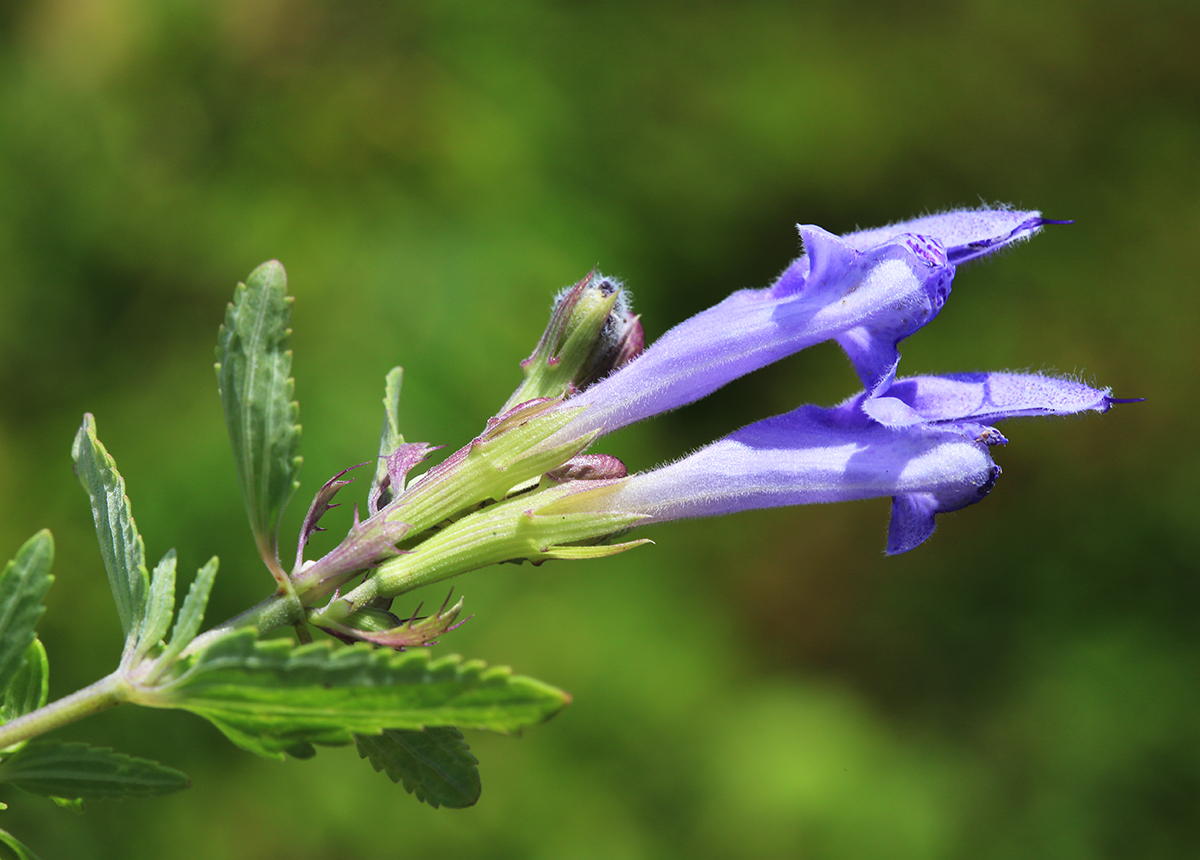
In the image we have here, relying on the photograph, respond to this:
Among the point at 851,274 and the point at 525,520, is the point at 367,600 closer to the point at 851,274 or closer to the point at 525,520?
the point at 525,520

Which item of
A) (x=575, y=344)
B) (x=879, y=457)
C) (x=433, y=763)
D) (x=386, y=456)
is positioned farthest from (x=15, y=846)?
(x=879, y=457)

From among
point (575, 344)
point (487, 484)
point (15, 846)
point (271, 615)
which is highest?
point (575, 344)

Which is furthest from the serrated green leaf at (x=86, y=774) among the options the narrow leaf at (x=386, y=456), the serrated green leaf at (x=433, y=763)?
the narrow leaf at (x=386, y=456)

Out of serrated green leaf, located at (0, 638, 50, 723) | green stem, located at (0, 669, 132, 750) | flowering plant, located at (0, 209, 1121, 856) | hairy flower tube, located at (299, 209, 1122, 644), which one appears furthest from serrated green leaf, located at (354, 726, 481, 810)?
serrated green leaf, located at (0, 638, 50, 723)

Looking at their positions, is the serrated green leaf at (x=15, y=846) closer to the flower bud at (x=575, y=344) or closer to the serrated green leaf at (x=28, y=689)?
the serrated green leaf at (x=28, y=689)

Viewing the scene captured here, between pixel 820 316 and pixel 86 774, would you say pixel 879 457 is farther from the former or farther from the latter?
pixel 86 774

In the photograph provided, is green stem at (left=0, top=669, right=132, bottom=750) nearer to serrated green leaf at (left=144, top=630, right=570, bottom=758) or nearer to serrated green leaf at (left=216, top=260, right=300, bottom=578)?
serrated green leaf at (left=144, top=630, right=570, bottom=758)
